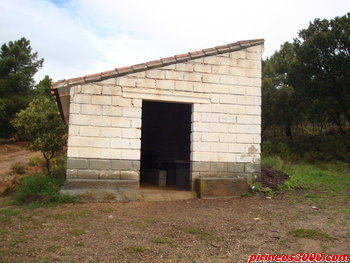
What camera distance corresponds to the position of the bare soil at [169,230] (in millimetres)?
4305

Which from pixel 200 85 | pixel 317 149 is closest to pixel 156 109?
pixel 200 85

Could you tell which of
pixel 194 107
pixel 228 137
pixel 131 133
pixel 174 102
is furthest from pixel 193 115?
pixel 131 133

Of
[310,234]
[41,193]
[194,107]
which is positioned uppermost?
[194,107]

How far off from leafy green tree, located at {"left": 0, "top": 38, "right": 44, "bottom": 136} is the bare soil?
17238mm

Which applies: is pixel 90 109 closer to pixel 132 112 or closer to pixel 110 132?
pixel 110 132

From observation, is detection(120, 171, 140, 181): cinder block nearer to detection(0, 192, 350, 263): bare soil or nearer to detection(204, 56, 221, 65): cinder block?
detection(0, 192, 350, 263): bare soil

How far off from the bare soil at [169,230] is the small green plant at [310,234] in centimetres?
10

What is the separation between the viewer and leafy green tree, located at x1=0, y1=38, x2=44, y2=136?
22.6 meters

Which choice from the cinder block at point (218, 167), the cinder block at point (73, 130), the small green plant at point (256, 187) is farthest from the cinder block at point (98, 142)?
the small green plant at point (256, 187)

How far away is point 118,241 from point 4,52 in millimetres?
25690

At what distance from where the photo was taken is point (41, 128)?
977 cm

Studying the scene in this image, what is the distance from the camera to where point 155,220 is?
602cm

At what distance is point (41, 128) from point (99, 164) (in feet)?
10.8

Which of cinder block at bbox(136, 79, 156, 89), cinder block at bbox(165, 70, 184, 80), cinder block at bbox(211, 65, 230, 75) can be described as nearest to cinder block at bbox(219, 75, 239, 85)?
cinder block at bbox(211, 65, 230, 75)
